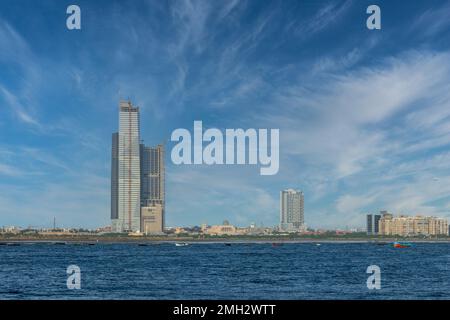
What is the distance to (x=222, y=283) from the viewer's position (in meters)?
67.5

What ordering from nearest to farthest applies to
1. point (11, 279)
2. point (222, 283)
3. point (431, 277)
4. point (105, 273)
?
point (222, 283) → point (11, 279) → point (431, 277) → point (105, 273)

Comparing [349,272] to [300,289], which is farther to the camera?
[349,272]
